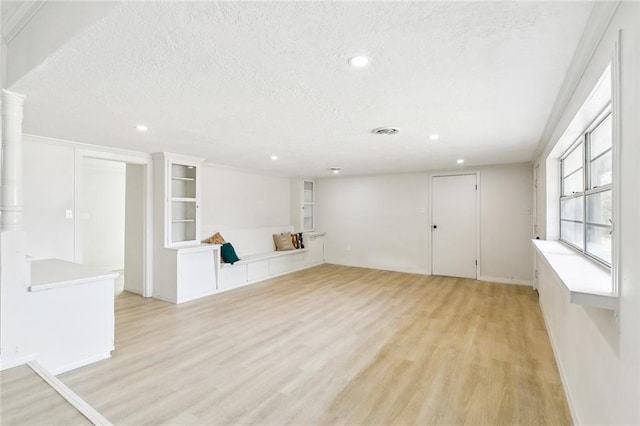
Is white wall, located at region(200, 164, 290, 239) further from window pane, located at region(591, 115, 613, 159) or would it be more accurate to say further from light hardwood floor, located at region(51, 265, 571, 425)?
window pane, located at region(591, 115, 613, 159)

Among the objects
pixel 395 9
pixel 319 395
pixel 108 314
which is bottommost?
pixel 319 395

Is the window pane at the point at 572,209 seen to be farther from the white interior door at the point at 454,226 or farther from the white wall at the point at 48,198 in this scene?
the white wall at the point at 48,198

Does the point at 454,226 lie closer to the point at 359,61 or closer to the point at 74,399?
the point at 359,61

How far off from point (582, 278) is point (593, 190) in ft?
2.96

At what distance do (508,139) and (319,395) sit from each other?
3.35 metres

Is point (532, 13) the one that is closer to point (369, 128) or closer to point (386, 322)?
point (369, 128)

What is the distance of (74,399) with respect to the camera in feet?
5.57

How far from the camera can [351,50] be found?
1563 mm

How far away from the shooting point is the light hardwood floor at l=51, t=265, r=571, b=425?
6.59 feet

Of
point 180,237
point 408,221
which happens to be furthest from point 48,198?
point 408,221

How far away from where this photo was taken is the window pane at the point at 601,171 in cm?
198

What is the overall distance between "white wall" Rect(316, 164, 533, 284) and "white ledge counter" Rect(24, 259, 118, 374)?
208 inches

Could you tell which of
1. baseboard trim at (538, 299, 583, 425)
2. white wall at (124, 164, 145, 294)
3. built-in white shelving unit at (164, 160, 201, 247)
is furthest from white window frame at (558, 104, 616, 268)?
white wall at (124, 164, 145, 294)

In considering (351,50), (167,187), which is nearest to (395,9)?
(351,50)
